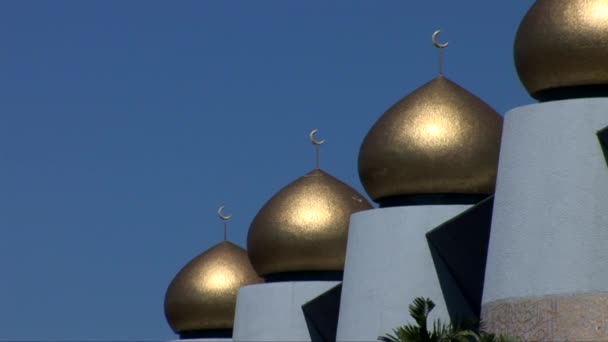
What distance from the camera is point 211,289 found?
36.5 m

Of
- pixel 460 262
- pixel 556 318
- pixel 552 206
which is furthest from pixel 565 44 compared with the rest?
pixel 460 262

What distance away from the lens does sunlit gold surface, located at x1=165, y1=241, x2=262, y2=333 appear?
120ft

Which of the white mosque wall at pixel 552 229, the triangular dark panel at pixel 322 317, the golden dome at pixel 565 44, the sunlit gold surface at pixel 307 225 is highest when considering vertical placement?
the sunlit gold surface at pixel 307 225

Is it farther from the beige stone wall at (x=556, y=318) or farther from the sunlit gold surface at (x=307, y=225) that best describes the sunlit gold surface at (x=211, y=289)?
the beige stone wall at (x=556, y=318)

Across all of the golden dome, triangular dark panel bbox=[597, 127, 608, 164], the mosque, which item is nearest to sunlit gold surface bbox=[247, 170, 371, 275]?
the mosque

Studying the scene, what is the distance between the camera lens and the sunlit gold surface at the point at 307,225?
101ft

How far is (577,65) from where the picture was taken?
2075 cm

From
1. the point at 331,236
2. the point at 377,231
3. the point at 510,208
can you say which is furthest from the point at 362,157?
the point at 510,208

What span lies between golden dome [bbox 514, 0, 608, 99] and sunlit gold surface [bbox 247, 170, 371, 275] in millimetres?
9715

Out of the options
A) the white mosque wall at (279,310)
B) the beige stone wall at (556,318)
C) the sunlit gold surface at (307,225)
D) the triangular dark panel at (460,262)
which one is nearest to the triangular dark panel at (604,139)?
the beige stone wall at (556,318)

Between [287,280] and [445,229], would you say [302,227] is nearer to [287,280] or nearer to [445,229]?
[287,280]

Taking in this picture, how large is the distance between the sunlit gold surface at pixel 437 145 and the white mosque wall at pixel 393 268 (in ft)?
1.42

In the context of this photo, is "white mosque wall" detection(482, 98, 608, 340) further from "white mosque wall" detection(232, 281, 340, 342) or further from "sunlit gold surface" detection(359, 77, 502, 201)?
"white mosque wall" detection(232, 281, 340, 342)

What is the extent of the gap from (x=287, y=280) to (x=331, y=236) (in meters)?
1.73
